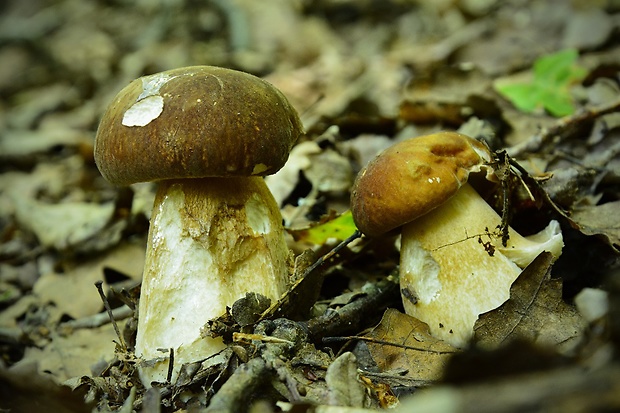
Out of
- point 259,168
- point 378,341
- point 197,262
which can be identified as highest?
point 259,168

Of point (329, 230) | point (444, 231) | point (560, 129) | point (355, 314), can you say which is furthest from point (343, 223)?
point (560, 129)

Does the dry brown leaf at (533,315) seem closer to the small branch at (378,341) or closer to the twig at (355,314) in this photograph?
the small branch at (378,341)

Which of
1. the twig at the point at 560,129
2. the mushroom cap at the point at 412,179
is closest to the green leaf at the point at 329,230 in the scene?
the mushroom cap at the point at 412,179

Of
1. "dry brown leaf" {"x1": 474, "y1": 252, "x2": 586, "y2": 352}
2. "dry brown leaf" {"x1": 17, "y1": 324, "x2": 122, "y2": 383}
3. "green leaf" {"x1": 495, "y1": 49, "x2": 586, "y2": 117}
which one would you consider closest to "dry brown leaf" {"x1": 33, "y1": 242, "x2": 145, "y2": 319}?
"dry brown leaf" {"x1": 17, "y1": 324, "x2": 122, "y2": 383}

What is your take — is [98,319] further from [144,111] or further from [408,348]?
[408,348]

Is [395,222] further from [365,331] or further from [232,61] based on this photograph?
[232,61]
